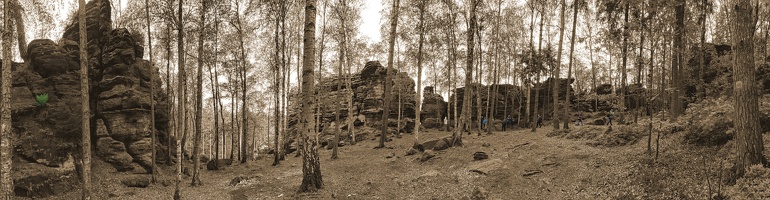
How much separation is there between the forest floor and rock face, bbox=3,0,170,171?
2.15 m

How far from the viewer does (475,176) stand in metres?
14.6

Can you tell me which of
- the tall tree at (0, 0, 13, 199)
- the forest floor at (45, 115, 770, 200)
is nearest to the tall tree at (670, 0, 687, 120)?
the forest floor at (45, 115, 770, 200)

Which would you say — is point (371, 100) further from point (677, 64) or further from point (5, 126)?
point (5, 126)

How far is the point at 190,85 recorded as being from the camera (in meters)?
37.2

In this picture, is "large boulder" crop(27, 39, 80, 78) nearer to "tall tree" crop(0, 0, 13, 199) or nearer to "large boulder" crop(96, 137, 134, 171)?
"large boulder" crop(96, 137, 134, 171)

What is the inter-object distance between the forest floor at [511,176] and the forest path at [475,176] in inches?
1.3

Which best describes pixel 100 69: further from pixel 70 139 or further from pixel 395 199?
pixel 395 199

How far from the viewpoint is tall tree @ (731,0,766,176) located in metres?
8.26

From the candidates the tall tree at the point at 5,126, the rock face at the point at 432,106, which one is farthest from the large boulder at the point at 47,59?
the rock face at the point at 432,106

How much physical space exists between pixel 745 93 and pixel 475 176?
28.1 feet

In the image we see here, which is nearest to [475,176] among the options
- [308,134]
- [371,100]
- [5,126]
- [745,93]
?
[308,134]

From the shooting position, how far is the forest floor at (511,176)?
1031 centimetres

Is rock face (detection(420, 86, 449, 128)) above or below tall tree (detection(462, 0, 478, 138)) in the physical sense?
below

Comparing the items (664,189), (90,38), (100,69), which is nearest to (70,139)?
(100,69)
